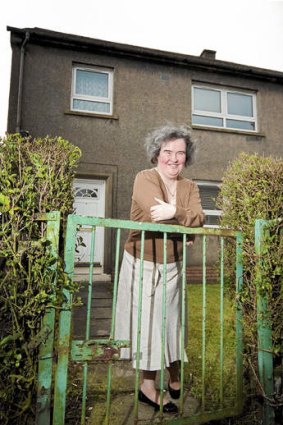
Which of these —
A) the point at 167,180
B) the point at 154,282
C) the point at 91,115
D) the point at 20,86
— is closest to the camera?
the point at 154,282

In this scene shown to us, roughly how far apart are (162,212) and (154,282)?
1.77 feet

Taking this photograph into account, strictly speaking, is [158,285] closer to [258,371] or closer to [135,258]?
[135,258]

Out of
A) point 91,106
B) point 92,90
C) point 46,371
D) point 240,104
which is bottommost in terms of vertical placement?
point 46,371

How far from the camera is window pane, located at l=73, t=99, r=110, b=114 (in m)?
8.30

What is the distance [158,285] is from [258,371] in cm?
97

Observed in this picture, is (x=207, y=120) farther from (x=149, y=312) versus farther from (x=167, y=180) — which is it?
(x=149, y=312)

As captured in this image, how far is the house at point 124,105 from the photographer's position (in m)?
7.88

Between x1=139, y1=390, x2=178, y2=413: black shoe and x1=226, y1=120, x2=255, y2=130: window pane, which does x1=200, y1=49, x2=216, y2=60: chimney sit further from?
x1=139, y1=390, x2=178, y2=413: black shoe

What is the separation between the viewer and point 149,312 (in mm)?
2264

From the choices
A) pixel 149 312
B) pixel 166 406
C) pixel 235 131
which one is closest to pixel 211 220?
pixel 235 131

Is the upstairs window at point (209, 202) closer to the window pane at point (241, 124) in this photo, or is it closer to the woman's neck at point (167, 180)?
the window pane at point (241, 124)

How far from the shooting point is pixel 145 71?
8.74 m

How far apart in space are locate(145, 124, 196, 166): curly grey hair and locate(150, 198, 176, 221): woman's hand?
0.72 m

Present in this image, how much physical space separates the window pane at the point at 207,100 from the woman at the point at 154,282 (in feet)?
24.5
